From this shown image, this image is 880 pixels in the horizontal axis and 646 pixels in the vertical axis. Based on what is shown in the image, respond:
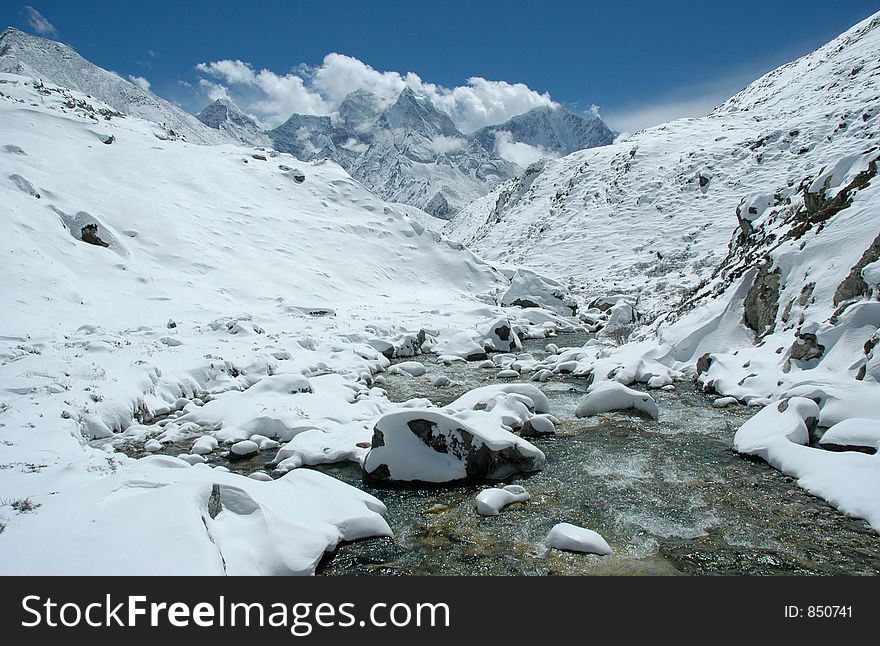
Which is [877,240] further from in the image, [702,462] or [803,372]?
[702,462]

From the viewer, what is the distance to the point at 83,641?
176 inches

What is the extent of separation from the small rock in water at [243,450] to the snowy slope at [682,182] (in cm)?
2937

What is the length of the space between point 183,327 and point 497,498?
17625 millimetres

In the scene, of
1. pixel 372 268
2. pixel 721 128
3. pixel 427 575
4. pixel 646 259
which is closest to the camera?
pixel 427 575

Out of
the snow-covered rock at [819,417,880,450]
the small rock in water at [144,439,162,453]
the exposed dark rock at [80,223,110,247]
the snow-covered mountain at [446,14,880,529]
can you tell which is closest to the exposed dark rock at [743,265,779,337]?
the snow-covered mountain at [446,14,880,529]

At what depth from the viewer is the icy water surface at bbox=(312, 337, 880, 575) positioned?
6.83m

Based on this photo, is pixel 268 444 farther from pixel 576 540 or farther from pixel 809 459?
pixel 809 459

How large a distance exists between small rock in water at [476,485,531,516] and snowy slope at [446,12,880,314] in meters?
28.2

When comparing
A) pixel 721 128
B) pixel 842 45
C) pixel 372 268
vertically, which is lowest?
pixel 372 268

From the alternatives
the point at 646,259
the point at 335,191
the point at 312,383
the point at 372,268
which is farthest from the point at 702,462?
the point at 335,191

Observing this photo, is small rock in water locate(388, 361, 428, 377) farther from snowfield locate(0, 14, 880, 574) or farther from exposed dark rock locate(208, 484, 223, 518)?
exposed dark rock locate(208, 484, 223, 518)

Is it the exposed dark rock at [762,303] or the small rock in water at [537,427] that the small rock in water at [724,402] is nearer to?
the exposed dark rock at [762,303]

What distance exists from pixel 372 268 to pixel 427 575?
35435 mm

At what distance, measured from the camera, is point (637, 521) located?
8.03 m
